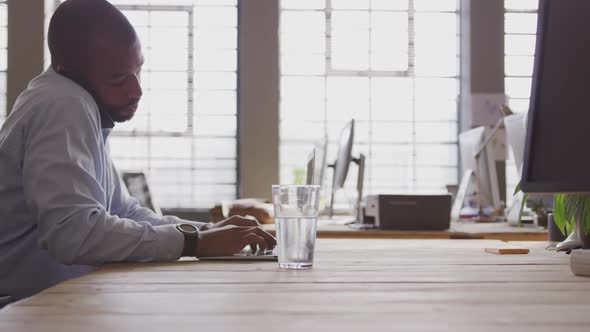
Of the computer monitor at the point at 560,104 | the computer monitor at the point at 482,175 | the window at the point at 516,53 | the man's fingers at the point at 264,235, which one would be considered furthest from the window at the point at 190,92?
the computer monitor at the point at 560,104

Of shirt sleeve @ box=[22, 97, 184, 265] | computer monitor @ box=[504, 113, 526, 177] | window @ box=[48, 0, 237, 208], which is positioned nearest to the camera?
shirt sleeve @ box=[22, 97, 184, 265]

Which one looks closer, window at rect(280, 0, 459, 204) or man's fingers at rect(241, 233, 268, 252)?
man's fingers at rect(241, 233, 268, 252)

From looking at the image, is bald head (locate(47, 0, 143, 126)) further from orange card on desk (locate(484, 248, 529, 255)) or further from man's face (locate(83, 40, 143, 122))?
orange card on desk (locate(484, 248, 529, 255))

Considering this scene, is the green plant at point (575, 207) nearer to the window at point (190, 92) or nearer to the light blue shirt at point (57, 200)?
the light blue shirt at point (57, 200)

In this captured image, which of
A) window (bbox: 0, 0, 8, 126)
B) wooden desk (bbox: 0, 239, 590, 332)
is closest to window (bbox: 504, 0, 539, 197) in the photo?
window (bbox: 0, 0, 8, 126)

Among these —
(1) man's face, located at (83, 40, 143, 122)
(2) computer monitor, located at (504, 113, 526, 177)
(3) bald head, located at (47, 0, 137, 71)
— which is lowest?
(2) computer monitor, located at (504, 113, 526, 177)

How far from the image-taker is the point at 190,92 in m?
6.43

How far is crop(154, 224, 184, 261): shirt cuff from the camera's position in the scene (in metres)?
1.20

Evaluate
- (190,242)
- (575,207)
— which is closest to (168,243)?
(190,242)

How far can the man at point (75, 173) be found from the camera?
3.82ft

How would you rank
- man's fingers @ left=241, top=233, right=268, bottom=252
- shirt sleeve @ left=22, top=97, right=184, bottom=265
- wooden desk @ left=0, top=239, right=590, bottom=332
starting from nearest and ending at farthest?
wooden desk @ left=0, top=239, right=590, bottom=332 → shirt sleeve @ left=22, top=97, right=184, bottom=265 → man's fingers @ left=241, top=233, right=268, bottom=252

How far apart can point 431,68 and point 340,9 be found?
42.2 inches

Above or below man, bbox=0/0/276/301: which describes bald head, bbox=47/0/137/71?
above

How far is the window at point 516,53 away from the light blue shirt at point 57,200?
18.5 feet
